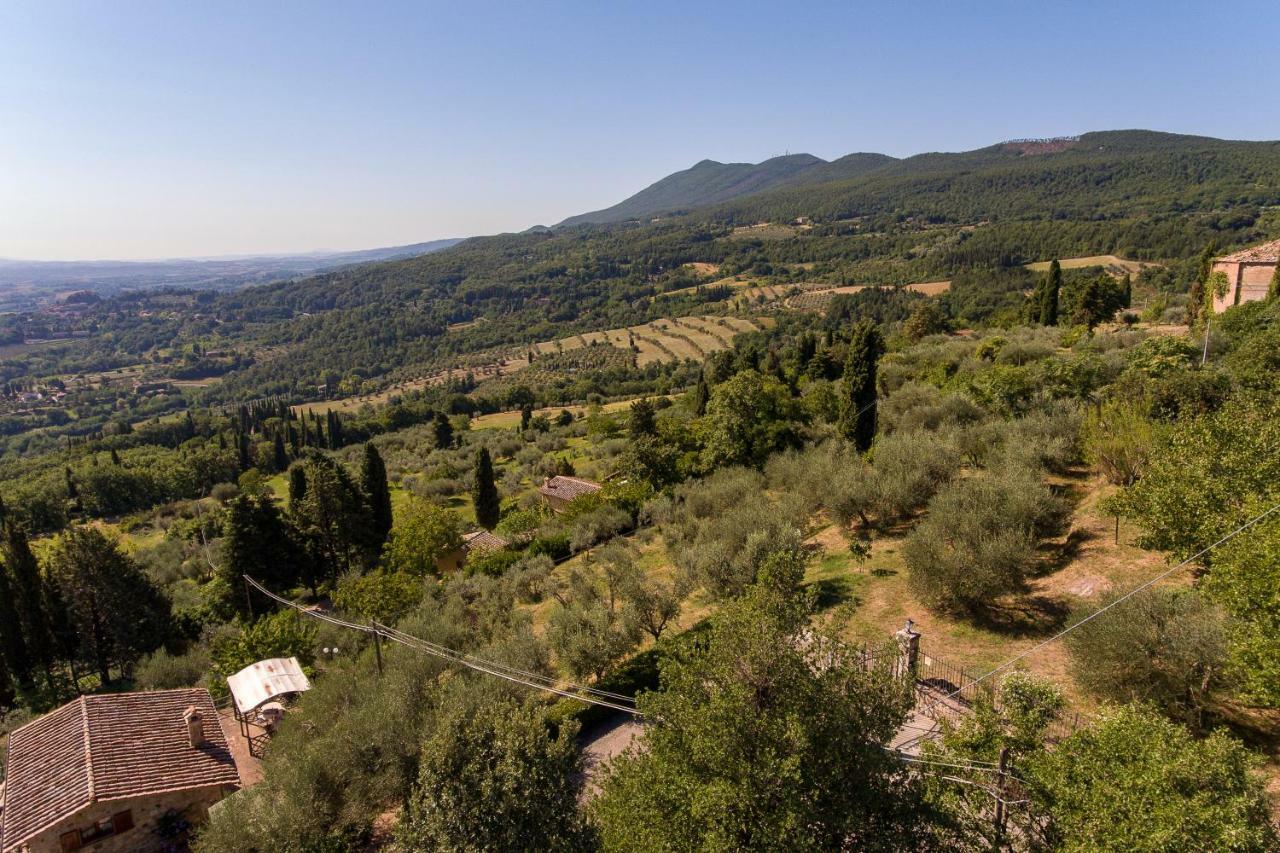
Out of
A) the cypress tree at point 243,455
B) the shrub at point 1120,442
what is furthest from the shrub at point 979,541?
the cypress tree at point 243,455

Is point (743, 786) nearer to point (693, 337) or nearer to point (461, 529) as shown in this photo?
point (461, 529)

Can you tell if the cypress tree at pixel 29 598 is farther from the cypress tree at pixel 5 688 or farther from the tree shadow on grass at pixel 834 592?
the tree shadow on grass at pixel 834 592

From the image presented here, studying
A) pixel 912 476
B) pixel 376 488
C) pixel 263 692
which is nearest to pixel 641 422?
pixel 376 488

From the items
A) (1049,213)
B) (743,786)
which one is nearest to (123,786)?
(743,786)

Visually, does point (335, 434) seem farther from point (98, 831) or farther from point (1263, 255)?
point (1263, 255)

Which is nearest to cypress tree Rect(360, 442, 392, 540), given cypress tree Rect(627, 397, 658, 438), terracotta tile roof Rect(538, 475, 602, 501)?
terracotta tile roof Rect(538, 475, 602, 501)

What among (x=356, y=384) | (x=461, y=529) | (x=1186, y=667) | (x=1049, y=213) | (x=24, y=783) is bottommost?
(x=356, y=384)
